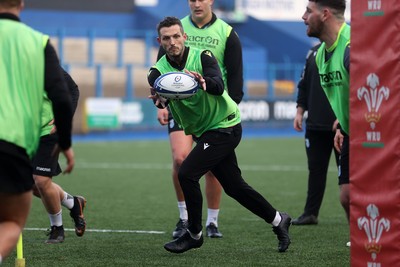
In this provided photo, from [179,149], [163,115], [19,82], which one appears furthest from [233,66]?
[19,82]

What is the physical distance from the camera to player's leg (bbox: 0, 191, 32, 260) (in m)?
5.30

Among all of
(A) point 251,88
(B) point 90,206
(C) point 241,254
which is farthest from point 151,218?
(A) point 251,88

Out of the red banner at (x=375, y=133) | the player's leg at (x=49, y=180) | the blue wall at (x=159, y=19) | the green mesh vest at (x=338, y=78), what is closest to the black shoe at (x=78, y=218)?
the player's leg at (x=49, y=180)

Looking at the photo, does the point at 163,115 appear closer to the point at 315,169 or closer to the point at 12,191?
the point at 315,169

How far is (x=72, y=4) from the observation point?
38094 mm

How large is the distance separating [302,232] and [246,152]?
13.6 metres

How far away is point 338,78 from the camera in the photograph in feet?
22.6

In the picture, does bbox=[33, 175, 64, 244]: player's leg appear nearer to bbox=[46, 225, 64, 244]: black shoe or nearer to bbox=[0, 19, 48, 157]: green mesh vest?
bbox=[46, 225, 64, 244]: black shoe

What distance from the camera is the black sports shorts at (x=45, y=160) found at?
847cm

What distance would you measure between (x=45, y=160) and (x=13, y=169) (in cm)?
325

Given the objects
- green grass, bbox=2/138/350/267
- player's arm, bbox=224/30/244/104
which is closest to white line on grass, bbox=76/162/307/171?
green grass, bbox=2/138/350/267

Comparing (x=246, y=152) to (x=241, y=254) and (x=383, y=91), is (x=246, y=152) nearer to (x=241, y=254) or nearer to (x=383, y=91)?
(x=241, y=254)

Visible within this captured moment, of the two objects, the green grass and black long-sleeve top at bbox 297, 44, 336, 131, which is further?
black long-sleeve top at bbox 297, 44, 336, 131

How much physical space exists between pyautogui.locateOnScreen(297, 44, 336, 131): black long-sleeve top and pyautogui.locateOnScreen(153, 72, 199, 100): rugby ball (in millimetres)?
3164
